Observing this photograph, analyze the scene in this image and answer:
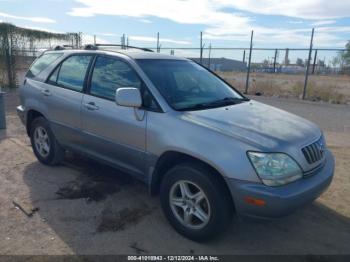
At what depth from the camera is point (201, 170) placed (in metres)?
3.13

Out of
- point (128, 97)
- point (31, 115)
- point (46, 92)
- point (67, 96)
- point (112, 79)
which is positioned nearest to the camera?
point (128, 97)

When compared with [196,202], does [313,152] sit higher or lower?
higher

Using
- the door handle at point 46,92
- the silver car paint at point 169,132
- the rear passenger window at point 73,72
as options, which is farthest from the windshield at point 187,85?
the door handle at point 46,92

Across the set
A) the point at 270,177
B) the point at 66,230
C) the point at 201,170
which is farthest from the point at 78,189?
the point at 270,177

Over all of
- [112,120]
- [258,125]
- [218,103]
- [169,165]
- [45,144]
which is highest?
[218,103]

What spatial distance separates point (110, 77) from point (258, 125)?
192 centimetres

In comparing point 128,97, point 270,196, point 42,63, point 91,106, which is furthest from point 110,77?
point 270,196

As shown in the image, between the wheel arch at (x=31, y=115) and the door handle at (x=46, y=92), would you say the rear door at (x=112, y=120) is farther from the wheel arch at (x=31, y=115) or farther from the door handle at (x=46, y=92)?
the wheel arch at (x=31, y=115)

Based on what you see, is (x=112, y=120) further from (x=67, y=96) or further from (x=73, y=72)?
(x=73, y=72)

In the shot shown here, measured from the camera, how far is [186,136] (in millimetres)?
3209

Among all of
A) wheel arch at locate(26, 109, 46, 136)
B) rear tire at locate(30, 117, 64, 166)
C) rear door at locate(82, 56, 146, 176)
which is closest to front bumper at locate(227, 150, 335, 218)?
rear door at locate(82, 56, 146, 176)

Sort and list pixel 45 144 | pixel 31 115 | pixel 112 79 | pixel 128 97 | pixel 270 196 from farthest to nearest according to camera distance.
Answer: pixel 31 115
pixel 45 144
pixel 112 79
pixel 128 97
pixel 270 196

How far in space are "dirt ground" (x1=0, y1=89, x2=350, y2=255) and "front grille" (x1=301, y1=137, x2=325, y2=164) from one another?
26.1 inches

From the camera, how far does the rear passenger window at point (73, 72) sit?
4496 millimetres
